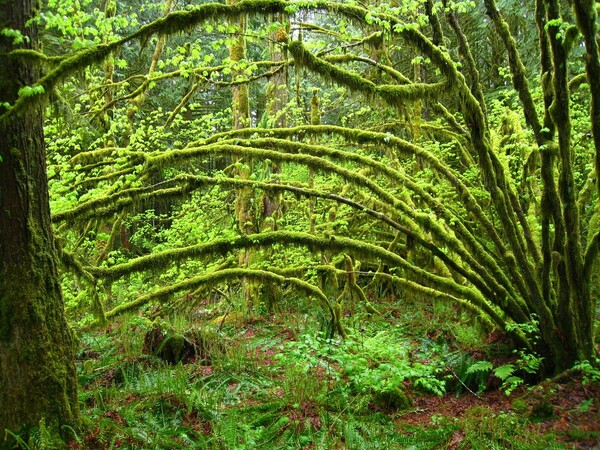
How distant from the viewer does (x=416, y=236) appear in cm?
599

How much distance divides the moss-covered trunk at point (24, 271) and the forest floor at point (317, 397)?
530 mm

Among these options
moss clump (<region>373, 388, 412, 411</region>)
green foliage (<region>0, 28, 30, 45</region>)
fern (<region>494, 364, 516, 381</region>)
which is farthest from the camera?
moss clump (<region>373, 388, 412, 411</region>)

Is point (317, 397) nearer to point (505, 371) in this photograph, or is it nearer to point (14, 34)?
point (505, 371)

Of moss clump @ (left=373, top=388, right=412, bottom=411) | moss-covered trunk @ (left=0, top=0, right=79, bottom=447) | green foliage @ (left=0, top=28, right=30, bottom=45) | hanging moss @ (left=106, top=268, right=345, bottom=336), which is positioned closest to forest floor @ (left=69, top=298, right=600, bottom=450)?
moss clump @ (left=373, top=388, right=412, bottom=411)

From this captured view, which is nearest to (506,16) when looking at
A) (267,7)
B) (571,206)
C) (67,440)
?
(571,206)

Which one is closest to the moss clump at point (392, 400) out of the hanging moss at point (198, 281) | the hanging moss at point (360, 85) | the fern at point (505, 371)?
the fern at point (505, 371)

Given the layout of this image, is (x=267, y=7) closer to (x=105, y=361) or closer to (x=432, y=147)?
(x=105, y=361)

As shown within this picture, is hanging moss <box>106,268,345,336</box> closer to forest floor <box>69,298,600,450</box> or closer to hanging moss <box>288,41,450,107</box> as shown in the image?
forest floor <box>69,298,600,450</box>

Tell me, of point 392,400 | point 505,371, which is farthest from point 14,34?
point 505,371

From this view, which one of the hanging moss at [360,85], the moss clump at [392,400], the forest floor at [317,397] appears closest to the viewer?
the forest floor at [317,397]

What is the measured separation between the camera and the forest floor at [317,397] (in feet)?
13.9

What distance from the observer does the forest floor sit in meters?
4.24

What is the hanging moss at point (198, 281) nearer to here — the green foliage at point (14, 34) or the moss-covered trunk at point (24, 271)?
the moss-covered trunk at point (24, 271)

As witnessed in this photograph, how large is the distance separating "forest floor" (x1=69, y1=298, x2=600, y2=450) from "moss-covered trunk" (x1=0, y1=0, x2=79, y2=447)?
53cm
